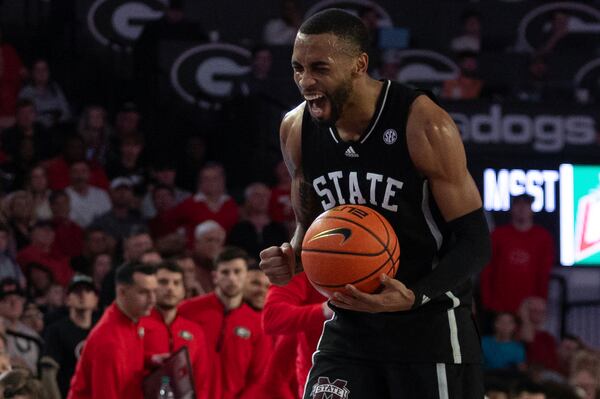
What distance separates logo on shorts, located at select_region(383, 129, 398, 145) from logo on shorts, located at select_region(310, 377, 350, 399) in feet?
2.57

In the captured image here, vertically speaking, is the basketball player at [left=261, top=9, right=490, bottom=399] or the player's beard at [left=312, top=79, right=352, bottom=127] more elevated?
the player's beard at [left=312, top=79, right=352, bottom=127]

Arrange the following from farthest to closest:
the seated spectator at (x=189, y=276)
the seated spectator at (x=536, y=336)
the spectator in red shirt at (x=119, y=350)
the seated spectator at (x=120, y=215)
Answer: the seated spectator at (x=120, y=215) → the seated spectator at (x=536, y=336) → the seated spectator at (x=189, y=276) → the spectator in red shirt at (x=119, y=350)

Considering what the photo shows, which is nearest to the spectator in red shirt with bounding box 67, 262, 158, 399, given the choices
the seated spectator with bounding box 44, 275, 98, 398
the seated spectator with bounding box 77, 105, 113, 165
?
the seated spectator with bounding box 44, 275, 98, 398

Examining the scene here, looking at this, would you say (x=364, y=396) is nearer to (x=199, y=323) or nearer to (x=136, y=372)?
(x=136, y=372)

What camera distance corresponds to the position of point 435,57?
1353 centimetres

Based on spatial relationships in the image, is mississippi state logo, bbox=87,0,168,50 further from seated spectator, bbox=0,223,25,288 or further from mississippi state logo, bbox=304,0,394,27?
seated spectator, bbox=0,223,25,288

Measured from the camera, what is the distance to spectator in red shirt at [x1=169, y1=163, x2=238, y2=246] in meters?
11.1

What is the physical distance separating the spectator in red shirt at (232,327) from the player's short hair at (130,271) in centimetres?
52

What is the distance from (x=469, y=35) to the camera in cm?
1395

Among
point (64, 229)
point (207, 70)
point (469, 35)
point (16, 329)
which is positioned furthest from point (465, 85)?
point (16, 329)

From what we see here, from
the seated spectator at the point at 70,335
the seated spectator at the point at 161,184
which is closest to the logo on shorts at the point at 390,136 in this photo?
the seated spectator at the point at 70,335

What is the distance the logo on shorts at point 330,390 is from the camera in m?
4.18

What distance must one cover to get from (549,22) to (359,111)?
37.3 ft

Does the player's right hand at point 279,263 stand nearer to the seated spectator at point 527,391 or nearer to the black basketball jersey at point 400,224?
the black basketball jersey at point 400,224
